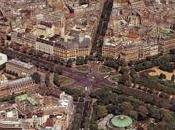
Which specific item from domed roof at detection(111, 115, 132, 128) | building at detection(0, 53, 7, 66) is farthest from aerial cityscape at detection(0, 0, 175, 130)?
building at detection(0, 53, 7, 66)

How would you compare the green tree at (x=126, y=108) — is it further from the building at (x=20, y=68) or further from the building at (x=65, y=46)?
the building at (x=65, y=46)

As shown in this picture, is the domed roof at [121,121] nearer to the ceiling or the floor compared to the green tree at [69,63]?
nearer to the floor

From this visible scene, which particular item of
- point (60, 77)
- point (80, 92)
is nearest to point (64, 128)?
point (80, 92)

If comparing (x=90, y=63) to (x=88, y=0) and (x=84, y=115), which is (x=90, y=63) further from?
(x=88, y=0)

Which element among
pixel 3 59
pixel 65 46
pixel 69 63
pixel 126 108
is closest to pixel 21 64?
pixel 3 59

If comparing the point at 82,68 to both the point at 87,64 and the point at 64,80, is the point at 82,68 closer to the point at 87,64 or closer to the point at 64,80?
the point at 87,64

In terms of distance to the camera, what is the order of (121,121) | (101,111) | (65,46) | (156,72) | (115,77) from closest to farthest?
(121,121) → (101,111) → (115,77) → (156,72) → (65,46)

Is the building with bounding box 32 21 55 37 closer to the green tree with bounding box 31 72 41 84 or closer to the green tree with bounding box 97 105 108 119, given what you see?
the green tree with bounding box 31 72 41 84

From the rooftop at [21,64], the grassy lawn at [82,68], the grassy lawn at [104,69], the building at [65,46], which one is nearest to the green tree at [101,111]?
the grassy lawn at [104,69]
